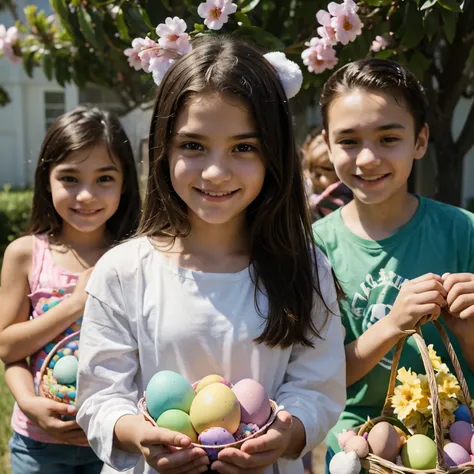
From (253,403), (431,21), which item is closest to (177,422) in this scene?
(253,403)

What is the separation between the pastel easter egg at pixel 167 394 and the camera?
1.67 metres

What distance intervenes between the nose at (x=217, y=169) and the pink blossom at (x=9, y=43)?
10.6 feet

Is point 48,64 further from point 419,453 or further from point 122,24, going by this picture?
point 419,453

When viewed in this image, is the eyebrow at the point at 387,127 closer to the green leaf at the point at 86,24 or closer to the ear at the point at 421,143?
the ear at the point at 421,143

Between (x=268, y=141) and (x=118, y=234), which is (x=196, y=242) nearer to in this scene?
(x=268, y=141)

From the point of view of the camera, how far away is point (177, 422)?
1650mm

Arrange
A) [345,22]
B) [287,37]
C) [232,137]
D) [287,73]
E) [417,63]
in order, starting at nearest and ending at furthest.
Result: [232,137]
[287,73]
[345,22]
[417,63]
[287,37]

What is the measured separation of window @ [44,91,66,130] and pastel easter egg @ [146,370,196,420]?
16.0m

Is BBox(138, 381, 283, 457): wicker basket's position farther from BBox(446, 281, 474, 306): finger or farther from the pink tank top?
the pink tank top

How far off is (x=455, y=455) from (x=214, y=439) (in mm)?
696

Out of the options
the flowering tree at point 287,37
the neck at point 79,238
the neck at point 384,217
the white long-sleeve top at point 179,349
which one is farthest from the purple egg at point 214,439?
the neck at point 79,238

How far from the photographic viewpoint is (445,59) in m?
4.34

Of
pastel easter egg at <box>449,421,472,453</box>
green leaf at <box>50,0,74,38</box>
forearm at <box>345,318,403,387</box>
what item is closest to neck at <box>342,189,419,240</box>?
forearm at <box>345,318,403,387</box>

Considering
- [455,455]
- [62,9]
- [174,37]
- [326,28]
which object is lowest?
[455,455]
